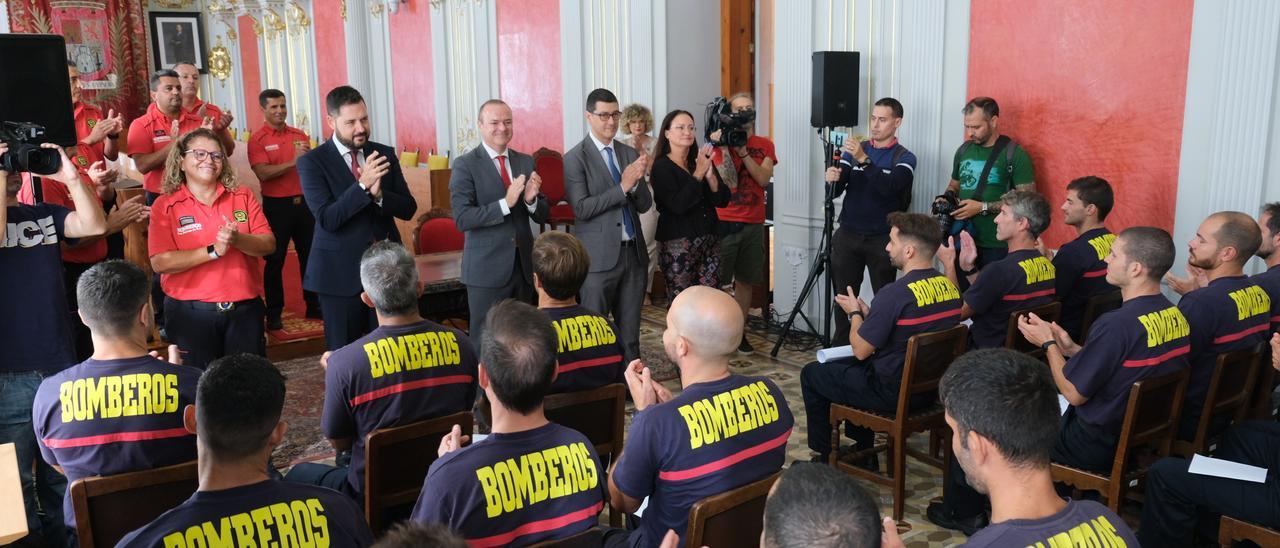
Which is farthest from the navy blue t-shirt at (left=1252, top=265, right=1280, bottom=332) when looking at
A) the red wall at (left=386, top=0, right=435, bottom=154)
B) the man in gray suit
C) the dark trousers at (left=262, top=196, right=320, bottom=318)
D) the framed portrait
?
the framed portrait

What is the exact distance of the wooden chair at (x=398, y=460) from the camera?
2.63 metres

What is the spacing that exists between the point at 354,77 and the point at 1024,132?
9.53 m

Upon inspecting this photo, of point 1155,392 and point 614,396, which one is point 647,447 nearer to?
point 614,396

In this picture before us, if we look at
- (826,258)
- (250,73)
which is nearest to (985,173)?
(826,258)

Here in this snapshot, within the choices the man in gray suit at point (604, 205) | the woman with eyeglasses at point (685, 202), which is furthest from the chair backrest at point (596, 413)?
the woman with eyeglasses at point (685, 202)

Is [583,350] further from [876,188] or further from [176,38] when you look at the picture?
[176,38]

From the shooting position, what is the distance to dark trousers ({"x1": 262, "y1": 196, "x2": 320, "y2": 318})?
21.8ft

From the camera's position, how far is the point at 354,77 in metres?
12.6

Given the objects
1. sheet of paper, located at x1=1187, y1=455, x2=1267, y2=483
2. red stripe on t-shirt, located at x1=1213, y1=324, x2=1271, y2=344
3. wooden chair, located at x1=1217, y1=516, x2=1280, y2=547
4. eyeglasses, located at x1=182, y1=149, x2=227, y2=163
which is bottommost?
wooden chair, located at x1=1217, y1=516, x2=1280, y2=547

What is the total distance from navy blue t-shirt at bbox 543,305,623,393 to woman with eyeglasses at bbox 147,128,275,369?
1.51 m

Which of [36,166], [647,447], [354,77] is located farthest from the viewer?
[354,77]

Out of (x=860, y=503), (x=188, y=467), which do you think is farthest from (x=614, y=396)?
(x=860, y=503)

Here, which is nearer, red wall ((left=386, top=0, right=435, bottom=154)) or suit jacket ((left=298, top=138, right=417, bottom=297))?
suit jacket ((left=298, top=138, right=417, bottom=297))

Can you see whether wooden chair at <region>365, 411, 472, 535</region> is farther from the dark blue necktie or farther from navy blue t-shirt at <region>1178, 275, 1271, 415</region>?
navy blue t-shirt at <region>1178, 275, 1271, 415</region>
